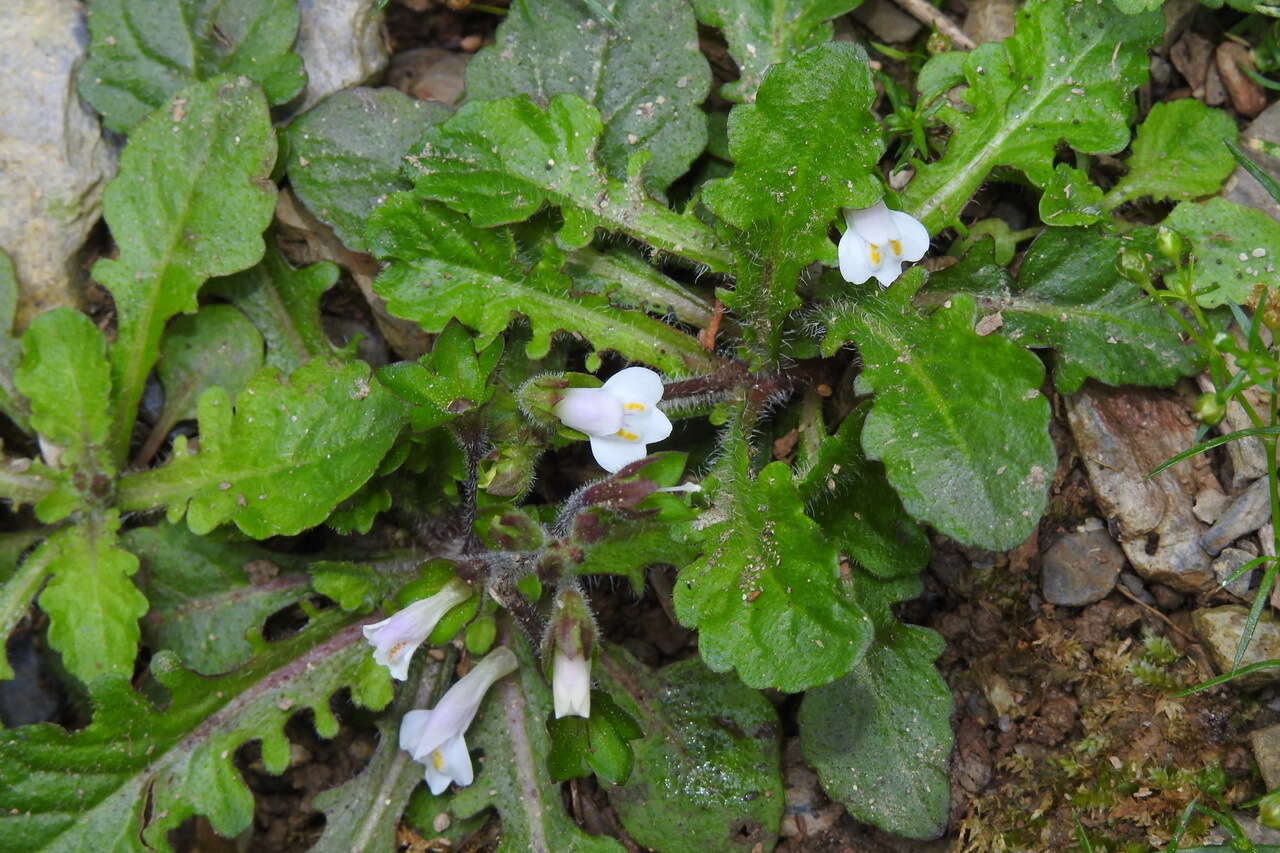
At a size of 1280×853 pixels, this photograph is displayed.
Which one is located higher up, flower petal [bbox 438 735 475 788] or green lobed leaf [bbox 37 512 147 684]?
green lobed leaf [bbox 37 512 147 684]

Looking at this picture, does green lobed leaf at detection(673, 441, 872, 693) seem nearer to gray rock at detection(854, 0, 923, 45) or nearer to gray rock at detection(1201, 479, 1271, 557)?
gray rock at detection(1201, 479, 1271, 557)

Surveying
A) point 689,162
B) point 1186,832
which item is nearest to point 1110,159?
point 689,162

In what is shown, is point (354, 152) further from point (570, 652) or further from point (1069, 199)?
point (1069, 199)

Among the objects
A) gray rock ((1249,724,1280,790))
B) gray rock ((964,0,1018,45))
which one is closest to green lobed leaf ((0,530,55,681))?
gray rock ((964,0,1018,45))

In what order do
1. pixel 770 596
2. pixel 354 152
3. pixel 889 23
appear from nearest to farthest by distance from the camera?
pixel 770 596 → pixel 354 152 → pixel 889 23

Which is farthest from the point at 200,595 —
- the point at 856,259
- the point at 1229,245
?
the point at 1229,245

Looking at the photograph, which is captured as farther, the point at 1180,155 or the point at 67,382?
the point at 67,382
